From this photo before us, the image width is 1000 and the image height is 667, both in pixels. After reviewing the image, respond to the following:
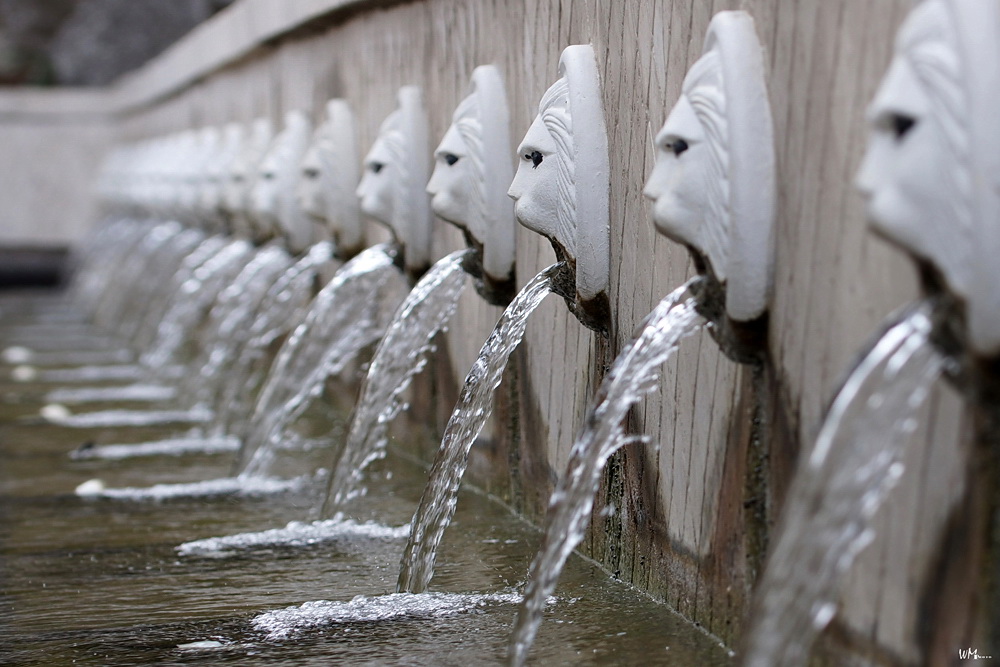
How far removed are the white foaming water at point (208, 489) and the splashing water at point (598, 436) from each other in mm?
2031

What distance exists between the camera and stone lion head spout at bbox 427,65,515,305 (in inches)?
167

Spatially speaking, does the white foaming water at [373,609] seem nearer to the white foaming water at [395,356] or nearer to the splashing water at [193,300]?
the white foaming water at [395,356]

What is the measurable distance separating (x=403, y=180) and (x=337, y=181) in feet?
3.17

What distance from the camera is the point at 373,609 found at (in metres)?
3.32

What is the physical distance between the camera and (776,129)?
9.00ft

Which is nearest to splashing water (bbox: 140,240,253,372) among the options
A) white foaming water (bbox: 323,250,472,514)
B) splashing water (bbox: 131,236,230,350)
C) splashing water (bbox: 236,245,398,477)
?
splashing water (bbox: 131,236,230,350)

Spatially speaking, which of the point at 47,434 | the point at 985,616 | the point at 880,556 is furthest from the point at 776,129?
the point at 47,434

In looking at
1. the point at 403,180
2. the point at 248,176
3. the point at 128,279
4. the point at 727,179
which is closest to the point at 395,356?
the point at 403,180

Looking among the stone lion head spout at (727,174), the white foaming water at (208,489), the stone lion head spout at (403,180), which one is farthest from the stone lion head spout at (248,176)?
the stone lion head spout at (727,174)

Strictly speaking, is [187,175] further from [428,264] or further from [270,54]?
[428,264]

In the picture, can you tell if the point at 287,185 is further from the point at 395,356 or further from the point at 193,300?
the point at 395,356

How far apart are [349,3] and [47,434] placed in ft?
7.41

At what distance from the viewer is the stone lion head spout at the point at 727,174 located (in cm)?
272

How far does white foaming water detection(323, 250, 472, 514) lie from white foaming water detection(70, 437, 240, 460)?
129 centimetres
